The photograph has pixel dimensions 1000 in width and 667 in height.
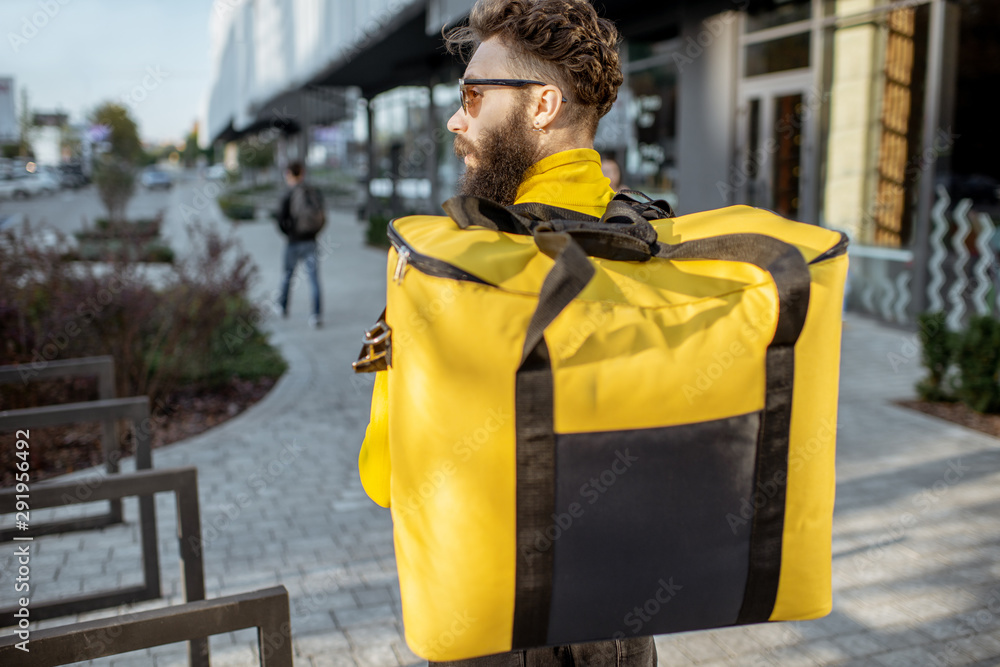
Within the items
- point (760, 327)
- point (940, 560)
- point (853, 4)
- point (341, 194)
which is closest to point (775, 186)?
point (853, 4)

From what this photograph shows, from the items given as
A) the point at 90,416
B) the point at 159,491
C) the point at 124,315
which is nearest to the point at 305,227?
the point at 124,315

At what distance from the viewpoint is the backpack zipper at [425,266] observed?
1236 millimetres

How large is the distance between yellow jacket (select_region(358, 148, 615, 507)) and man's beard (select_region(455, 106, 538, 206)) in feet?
0.08

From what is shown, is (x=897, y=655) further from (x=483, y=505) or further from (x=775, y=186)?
(x=775, y=186)

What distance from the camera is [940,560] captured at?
4035mm

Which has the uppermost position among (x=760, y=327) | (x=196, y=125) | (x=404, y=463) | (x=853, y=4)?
(x=196, y=125)

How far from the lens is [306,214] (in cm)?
1073

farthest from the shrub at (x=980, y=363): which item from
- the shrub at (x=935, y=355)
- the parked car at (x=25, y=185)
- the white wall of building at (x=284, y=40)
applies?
the parked car at (x=25, y=185)

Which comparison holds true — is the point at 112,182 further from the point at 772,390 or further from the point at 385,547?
the point at 772,390

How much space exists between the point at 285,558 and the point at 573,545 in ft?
10.7

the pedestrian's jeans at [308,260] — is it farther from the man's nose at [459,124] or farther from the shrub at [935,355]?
the man's nose at [459,124]

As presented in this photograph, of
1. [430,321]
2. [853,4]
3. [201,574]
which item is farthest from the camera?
[853,4]

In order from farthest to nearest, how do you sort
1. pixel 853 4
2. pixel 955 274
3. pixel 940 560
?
pixel 853 4
pixel 955 274
pixel 940 560

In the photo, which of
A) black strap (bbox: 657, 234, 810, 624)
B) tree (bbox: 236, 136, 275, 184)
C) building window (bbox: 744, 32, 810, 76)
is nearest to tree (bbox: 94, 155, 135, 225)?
building window (bbox: 744, 32, 810, 76)
